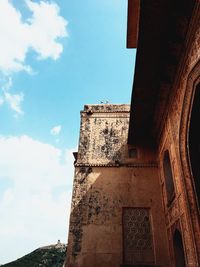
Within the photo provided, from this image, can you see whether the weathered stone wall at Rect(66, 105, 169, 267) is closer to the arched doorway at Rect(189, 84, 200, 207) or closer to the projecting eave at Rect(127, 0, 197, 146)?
the projecting eave at Rect(127, 0, 197, 146)

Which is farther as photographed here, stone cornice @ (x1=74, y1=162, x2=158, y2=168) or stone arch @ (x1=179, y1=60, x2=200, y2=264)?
stone cornice @ (x1=74, y1=162, x2=158, y2=168)

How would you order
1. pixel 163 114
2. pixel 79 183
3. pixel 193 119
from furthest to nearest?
pixel 79 183
pixel 163 114
pixel 193 119

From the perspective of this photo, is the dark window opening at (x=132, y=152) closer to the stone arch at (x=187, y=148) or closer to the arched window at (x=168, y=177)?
the arched window at (x=168, y=177)

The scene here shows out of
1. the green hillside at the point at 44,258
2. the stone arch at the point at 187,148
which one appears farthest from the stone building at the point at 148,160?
the green hillside at the point at 44,258

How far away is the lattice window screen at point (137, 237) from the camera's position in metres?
6.92

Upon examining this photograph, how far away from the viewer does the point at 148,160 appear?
8.78 m

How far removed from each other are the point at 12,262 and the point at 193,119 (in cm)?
1222

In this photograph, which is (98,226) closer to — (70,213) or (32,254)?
(70,213)

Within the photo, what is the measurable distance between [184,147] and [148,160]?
327cm

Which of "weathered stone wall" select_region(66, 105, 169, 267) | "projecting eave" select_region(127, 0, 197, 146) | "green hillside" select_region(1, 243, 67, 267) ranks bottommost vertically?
"green hillside" select_region(1, 243, 67, 267)

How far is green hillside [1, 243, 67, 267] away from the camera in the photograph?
38.5 feet

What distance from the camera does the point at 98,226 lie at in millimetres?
→ 7488

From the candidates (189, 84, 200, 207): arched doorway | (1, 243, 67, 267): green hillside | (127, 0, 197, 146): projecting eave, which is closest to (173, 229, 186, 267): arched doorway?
(189, 84, 200, 207): arched doorway

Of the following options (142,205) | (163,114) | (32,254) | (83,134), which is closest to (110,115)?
(83,134)
